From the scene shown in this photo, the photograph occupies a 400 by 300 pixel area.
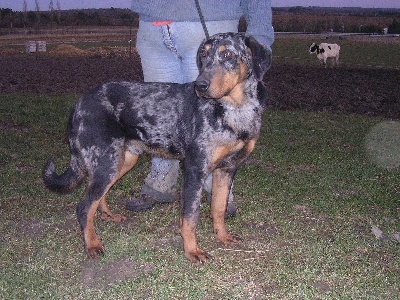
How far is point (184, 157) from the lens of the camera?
4832mm

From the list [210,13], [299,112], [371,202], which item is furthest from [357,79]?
[210,13]

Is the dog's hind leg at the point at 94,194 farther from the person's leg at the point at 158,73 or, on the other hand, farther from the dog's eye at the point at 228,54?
the dog's eye at the point at 228,54

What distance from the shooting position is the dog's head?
4.07 m

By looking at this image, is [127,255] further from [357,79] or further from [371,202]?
[357,79]

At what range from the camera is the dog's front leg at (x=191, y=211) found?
4469mm

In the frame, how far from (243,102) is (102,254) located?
6.24 feet

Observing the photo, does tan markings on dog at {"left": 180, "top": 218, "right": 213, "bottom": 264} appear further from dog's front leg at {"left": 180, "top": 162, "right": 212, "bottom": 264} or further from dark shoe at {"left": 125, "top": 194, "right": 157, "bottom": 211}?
dark shoe at {"left": 125, "top": 194, "right": 157, "bottom": 211}

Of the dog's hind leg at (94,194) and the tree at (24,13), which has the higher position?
the dog's hind leg at (94,194)

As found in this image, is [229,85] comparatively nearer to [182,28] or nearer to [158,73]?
[182,28]

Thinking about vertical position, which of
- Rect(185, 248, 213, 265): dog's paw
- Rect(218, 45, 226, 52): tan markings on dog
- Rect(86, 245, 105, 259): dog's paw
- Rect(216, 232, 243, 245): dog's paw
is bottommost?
Rect(216, 232, 243, 245): dog's paw

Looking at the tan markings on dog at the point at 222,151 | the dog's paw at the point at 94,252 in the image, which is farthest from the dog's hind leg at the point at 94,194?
the tan markings on dog at the point at 222,151

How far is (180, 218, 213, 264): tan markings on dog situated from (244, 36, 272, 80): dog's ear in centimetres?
145

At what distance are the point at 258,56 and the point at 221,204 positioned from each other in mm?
1540

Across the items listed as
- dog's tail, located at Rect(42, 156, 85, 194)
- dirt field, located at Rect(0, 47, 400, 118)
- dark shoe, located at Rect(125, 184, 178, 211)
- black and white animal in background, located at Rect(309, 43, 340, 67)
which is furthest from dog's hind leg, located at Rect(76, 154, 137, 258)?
black and white animal in background, located at Rect(309, 43, 340, 67)
